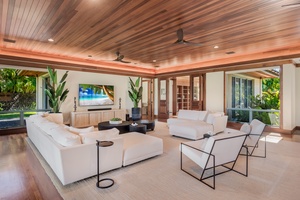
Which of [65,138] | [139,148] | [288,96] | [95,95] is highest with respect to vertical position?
[95,95]

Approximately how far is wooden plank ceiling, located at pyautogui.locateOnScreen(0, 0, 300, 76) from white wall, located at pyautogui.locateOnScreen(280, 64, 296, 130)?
0.51m

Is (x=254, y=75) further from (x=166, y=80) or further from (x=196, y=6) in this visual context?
(x=196, y=6)

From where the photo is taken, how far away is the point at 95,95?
815 centimetres

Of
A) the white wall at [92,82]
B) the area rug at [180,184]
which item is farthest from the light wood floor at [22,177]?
the white wall at [92,82]

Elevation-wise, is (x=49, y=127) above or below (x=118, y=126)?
above

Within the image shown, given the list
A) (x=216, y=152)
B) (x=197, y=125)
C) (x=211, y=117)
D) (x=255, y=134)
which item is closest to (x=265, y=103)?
(x=211, y=117)

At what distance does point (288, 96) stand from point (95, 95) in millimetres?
7839

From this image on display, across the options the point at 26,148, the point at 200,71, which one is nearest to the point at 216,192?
the point at 26,148

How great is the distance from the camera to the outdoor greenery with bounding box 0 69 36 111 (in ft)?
22.3

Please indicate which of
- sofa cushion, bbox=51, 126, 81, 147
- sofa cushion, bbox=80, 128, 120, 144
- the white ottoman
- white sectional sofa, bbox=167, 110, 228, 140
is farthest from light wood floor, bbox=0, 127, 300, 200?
white sectional sofa, bbox=167, 110, 228, 140

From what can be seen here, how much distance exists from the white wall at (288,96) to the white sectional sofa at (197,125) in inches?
86.6

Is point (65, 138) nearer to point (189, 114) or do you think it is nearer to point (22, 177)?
point (22, 177)

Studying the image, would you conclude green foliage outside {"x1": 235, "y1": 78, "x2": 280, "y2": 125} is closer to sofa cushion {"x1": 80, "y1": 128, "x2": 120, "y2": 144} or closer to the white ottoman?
the white ottoman

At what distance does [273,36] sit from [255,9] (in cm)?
197
